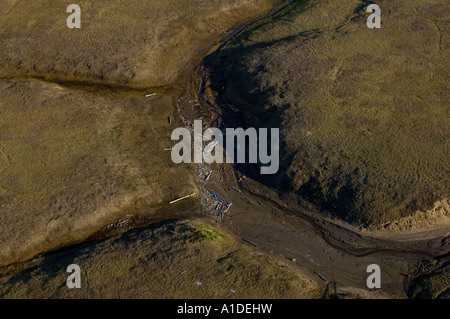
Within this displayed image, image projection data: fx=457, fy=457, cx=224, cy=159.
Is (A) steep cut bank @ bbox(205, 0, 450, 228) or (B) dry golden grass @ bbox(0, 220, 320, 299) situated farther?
(A) steep cut bank @ bbox(205, 0, 450, 228)

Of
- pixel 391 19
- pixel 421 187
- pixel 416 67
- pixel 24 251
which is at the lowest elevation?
pixel 24 251

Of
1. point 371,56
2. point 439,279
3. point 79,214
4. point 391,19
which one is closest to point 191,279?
point 79,214

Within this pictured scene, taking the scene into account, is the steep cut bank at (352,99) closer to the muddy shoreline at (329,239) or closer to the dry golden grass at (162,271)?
the muddy shoreline at (329,239)

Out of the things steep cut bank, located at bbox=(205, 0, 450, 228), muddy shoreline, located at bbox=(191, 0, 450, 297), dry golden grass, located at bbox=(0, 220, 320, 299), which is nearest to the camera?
dry golden grass, located at bbox=(0, 220, 320, 299)

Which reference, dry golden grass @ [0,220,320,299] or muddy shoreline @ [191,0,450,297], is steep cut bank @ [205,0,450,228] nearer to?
muddy shoreline @ [191,0,450,297]

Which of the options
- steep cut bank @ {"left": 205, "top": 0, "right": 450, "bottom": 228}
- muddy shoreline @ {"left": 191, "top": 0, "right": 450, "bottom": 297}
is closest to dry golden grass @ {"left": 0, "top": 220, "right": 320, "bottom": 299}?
muddy shoreline @ {"left": 191, "top": 0, "right": 450, "bottom": 297}

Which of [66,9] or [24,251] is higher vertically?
[66,9]

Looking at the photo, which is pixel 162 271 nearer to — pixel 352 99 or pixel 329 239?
pixel 329 239

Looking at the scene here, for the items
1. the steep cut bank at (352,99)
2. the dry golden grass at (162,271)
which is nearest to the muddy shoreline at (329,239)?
the steep cut bank at (352,99)

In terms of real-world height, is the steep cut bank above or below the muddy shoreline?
above
